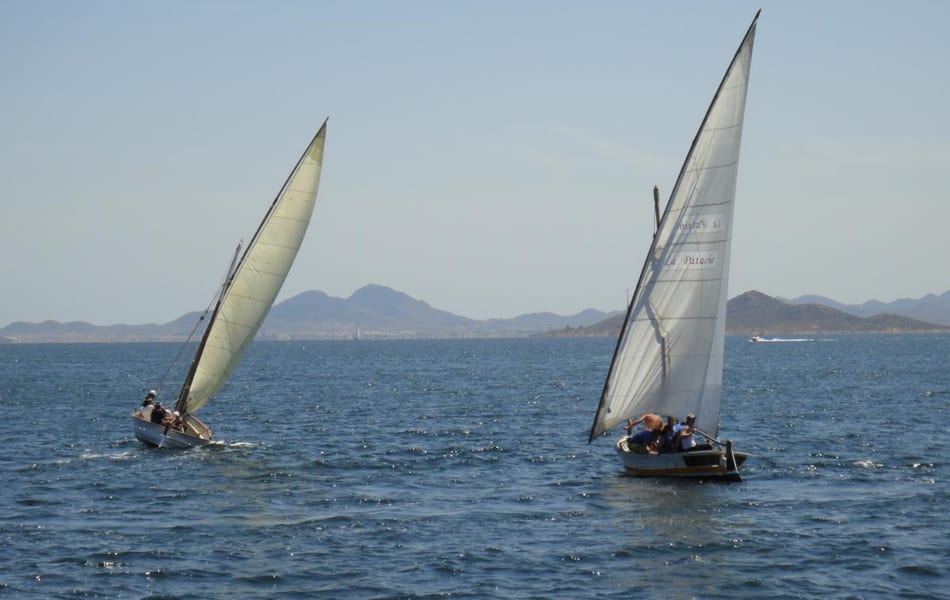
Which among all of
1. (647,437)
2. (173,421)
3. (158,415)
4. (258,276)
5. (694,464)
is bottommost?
(694,464)

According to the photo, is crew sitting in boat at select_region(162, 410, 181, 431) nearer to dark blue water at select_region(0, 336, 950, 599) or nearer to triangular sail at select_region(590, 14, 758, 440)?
dark blue water at select_region(0, 336, 950, 599)

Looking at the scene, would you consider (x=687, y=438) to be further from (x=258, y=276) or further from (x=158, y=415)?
(x=158, y=415)

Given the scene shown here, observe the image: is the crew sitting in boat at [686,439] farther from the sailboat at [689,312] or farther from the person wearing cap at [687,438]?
the sailboat at [689,312]

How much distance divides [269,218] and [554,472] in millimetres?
16342

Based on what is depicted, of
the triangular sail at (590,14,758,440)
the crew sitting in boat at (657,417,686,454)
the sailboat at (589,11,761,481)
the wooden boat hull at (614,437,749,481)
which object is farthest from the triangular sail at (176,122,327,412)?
the crew sitting in boat at (657,417,686,454)

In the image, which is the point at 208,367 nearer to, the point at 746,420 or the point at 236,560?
the point at 236,560

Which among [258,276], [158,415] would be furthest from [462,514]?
[158,415]

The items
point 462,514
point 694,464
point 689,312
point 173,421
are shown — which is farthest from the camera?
point 173,421

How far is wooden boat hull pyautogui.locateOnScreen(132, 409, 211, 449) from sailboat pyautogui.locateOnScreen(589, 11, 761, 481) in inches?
791

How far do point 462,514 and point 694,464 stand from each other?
922 cm

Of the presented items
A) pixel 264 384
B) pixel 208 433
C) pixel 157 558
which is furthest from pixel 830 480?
pixel 264 384

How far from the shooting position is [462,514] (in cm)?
3506

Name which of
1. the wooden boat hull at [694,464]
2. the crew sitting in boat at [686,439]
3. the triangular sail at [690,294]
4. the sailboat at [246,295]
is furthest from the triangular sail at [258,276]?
the crew sitting in boat at [686,439]

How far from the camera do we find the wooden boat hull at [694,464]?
39250 mm
